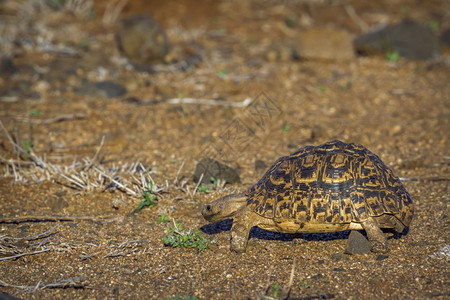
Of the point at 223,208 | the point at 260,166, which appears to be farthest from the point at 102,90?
the point at 223,208

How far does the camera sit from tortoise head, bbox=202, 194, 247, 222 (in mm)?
4699

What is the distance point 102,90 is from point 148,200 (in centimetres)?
380

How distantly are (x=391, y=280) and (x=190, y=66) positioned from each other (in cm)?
645

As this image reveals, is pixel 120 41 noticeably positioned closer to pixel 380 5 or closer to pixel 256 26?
pixel 256 26

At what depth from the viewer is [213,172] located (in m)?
5.85

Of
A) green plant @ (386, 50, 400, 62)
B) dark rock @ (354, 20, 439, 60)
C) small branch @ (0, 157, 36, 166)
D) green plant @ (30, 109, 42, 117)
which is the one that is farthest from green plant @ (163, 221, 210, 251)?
dark rock @ (354, 20, 439, 60)

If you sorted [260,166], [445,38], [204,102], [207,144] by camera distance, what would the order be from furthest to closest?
[445,38] → [204,102] → [207,144] → [260,166]

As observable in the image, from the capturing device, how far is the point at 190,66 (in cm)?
973

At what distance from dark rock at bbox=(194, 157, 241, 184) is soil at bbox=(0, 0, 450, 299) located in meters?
0.09

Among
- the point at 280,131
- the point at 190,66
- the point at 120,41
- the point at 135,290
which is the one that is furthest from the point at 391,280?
the point at 120,41

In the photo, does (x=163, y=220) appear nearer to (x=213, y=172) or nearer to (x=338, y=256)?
(x=213, y=172)

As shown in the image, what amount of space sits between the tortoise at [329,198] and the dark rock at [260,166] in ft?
5.63

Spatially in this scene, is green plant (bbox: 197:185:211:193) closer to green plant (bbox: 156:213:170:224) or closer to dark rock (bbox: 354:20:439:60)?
green plant (bbox: 156:213:170:224)

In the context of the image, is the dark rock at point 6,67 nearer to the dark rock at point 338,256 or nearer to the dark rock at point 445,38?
the dark rock at point 338,256
